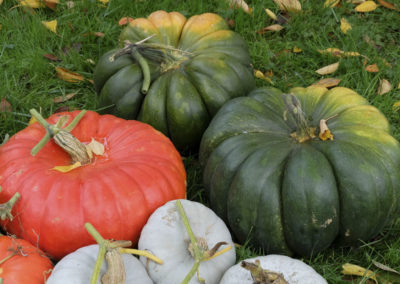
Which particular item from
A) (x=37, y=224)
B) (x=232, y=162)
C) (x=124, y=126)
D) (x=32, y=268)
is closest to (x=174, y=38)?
(x=124, y=126)

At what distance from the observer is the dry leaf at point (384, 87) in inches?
156

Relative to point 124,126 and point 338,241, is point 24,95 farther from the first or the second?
point 338,241

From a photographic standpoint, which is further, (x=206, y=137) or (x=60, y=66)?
(x=60, y=66)

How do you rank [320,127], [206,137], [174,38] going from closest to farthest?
[320,127] < [206,137] < [174,38]

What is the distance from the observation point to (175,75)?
3.23 metres

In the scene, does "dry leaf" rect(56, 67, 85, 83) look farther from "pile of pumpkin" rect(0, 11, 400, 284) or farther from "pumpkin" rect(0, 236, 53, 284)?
"pumpkin" rect(0, 236, 53, 284)

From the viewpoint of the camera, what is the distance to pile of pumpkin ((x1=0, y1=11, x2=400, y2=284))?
93.2 inches

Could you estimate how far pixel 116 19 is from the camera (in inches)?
181

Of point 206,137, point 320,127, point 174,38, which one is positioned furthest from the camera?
point 174,38

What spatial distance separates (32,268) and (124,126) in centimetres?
96

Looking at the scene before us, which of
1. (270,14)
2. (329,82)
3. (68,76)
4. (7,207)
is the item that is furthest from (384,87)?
(7,207)

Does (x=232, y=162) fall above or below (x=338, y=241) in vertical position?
above

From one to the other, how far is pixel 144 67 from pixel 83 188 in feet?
3.18

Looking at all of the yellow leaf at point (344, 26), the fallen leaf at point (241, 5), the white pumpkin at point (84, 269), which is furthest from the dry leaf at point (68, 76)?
the yellow leaf at point (344, 26)
